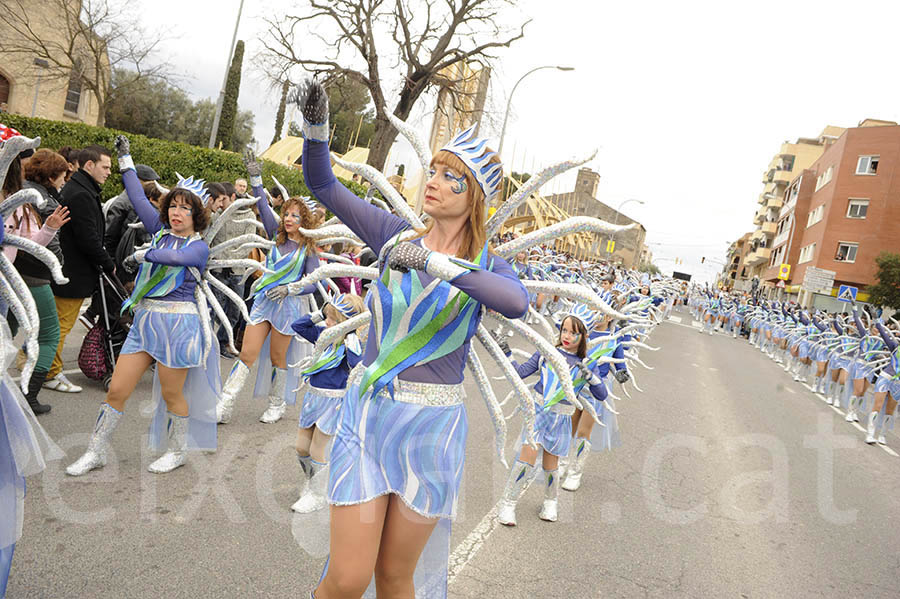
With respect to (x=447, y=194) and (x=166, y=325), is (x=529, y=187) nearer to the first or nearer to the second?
(x=447, y=194)

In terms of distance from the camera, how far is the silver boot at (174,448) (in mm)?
4672

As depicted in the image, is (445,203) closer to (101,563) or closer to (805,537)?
(101,563)

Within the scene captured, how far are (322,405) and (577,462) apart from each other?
2.76 metres

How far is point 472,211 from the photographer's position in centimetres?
249

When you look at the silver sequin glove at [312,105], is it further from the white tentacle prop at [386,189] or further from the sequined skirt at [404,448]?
the sequined skirt at [404,448]

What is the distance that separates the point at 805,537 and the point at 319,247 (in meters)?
4.76

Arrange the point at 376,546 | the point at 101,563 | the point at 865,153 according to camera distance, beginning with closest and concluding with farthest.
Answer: the point at 376,546
the point at 101,563
the point at 865,153

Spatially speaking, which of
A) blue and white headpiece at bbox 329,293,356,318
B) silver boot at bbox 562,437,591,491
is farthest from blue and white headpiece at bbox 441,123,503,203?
silver boot at bbox 562,437,591,491

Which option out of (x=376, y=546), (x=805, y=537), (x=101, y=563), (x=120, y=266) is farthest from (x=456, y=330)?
(x=120, y=266)

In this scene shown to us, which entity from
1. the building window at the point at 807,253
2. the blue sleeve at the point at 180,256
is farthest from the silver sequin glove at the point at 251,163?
the building window at the point at 807,253

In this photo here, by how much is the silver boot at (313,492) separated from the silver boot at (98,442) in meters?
1.26

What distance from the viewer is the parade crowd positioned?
2.40 m

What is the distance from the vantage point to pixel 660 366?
15969 millimetres

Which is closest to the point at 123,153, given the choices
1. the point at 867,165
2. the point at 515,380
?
the point at 515,380
